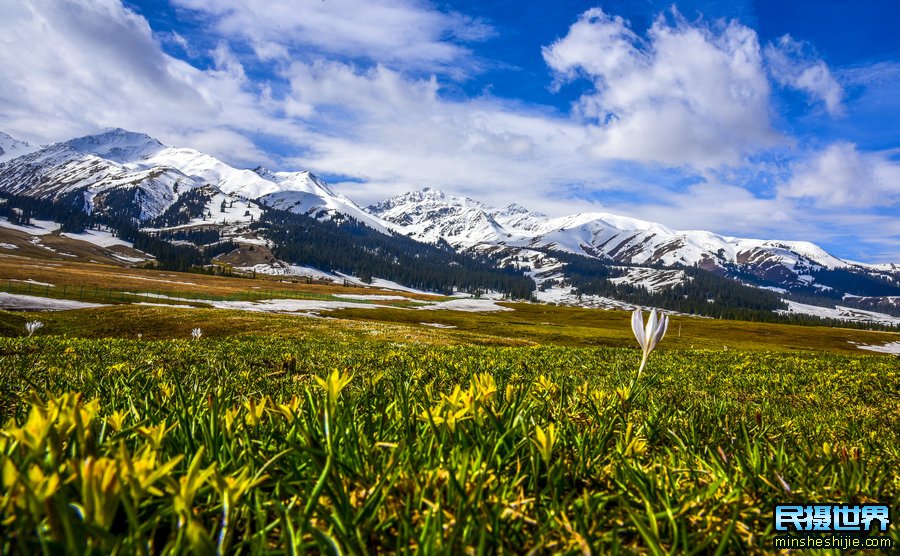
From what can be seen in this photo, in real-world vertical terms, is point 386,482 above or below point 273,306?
above

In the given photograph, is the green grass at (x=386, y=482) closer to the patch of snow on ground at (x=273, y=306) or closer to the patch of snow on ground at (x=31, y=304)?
the patch of snow on ground at (x=31, y=304)

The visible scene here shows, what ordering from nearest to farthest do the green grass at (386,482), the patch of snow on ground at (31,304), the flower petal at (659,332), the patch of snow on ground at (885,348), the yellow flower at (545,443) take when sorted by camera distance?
the green grass at (386,482) < the yellow flower at (545,443) < the flower petal at (659,332) < the patch of snow on ground at (31,304) < the patch of snow on ground at (885,348)

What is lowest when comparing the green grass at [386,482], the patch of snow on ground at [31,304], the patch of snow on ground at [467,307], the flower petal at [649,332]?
the patch of snow on ground at [31,304]

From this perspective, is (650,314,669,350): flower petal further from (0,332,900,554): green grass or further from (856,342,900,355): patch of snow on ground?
(856,342,900,355): patch of snow on ground

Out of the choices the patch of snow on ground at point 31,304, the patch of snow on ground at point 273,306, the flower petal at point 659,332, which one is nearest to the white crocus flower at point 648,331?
the flower petal at point 659,332

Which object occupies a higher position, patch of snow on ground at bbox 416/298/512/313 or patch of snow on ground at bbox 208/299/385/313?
Answer: patch of snow on ground at bbox 416/298/512/313

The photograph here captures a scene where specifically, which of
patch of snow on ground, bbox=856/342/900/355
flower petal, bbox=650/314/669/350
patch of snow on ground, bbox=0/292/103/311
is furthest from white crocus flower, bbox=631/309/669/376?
patch of snow on ground, bbox=856/342/900/355

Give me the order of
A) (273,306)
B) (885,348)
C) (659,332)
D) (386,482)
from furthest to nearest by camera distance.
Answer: (885,348), (273,306), (659,332), (386,482)

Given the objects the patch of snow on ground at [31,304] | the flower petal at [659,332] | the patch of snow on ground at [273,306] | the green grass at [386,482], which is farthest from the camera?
the patch of snow on ground at [273,306]

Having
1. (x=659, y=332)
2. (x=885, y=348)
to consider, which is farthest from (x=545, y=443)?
(x=885, y=348)

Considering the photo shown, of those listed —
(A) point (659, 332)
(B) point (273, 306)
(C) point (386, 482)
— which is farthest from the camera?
(B) point (273, 306)

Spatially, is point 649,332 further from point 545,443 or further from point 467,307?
point 467,307

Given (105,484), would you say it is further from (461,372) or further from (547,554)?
(461,372)

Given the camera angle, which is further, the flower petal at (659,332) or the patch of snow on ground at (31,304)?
the patch of snow on ground at (31,304)
